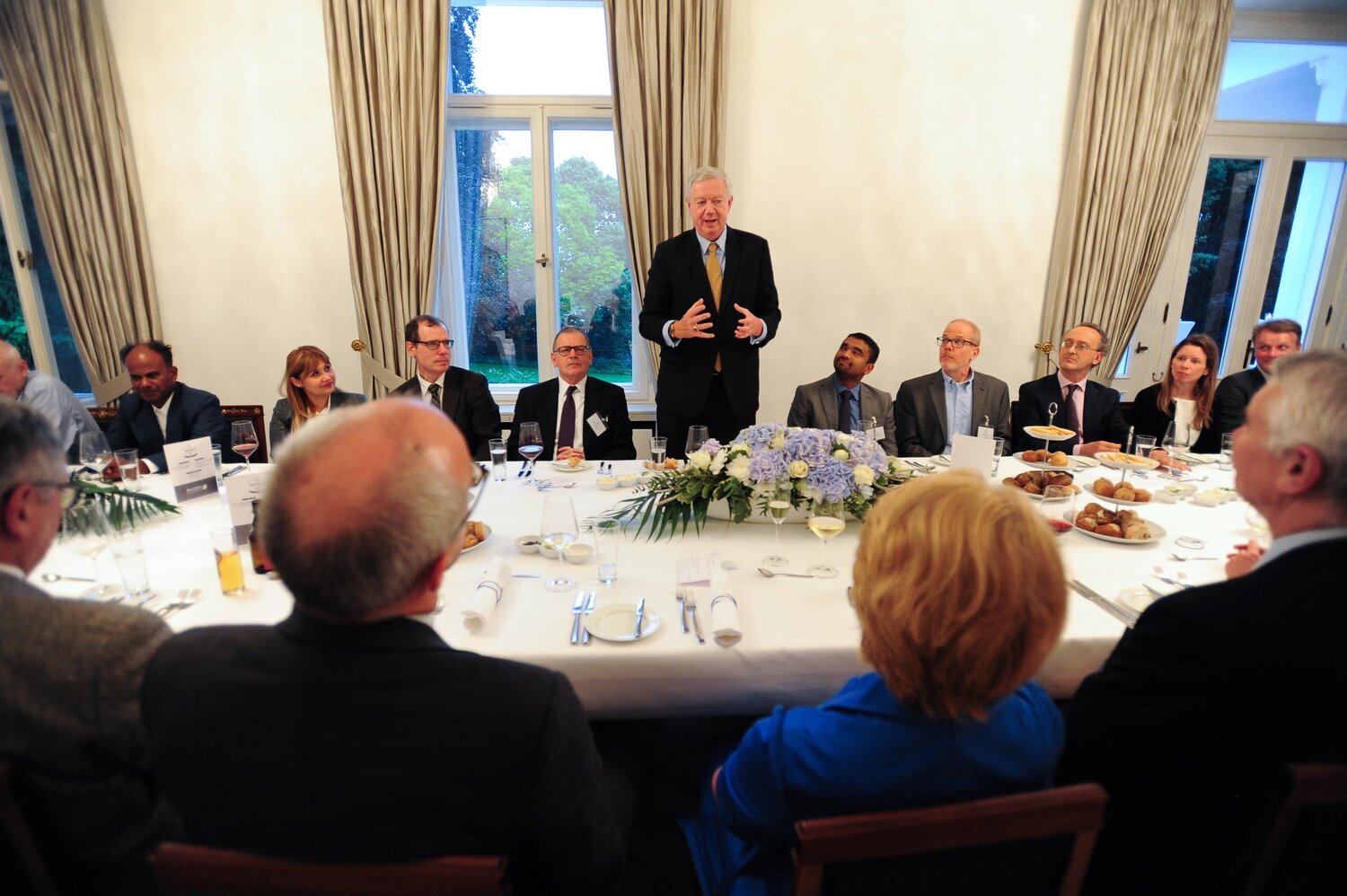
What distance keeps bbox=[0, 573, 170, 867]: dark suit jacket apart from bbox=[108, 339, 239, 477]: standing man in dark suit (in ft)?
9.35

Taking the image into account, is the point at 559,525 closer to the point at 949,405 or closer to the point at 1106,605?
the point at 1106,605

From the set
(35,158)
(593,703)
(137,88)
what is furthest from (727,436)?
(35,158)

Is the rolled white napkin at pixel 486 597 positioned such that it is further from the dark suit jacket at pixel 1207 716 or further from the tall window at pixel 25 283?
the tall window at pixel 25 283

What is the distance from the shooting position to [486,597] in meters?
1.61

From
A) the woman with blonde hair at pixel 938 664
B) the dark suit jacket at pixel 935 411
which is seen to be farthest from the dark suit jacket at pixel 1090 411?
the woman with blonde hair at pixel 938 664

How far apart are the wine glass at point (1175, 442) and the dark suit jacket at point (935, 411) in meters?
0.80

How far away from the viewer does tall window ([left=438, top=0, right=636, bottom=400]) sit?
14.7 ft

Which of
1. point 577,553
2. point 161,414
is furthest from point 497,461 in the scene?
point 161,414

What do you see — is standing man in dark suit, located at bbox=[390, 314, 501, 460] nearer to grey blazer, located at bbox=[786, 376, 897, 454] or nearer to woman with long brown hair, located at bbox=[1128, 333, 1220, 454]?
grey blazer, located at bbox=[786, 376, 897, 454]

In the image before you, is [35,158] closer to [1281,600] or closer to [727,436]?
[727,436]

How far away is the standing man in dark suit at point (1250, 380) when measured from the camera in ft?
11.7

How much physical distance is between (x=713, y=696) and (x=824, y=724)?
600 millimetres

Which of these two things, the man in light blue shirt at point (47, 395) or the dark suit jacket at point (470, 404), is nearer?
the man in light blue shirt at point (47, 395)

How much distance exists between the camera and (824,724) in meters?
0.96
